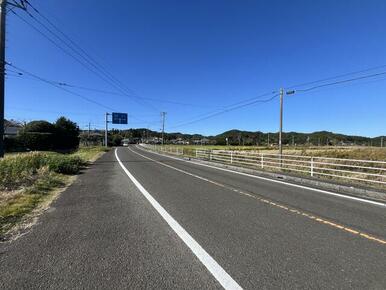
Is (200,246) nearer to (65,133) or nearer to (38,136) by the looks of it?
(38,136)

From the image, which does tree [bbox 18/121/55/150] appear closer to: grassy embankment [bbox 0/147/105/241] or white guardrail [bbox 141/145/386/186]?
white guardrail [bbox 141/145/386/186]

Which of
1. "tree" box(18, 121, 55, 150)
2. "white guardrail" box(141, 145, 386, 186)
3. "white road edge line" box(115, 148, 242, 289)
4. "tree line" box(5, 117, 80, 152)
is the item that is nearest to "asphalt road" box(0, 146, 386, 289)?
"white road edge line" box(115, 148, 242, 289)

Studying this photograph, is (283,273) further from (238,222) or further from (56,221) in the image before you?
(56,221)

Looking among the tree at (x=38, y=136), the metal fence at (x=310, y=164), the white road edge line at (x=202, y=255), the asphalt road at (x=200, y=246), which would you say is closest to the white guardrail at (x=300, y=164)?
the metal fence at (x=310, y=164)

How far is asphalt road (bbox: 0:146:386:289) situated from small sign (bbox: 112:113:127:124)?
237 feet

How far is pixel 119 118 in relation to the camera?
80312mm

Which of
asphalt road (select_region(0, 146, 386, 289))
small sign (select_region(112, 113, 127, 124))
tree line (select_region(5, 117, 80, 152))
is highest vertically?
small sign (select_region(112, 113, 127, 124))

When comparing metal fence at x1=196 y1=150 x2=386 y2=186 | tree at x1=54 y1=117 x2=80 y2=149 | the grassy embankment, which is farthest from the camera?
tree at x1=54 y1=117 x2=80 y2=149

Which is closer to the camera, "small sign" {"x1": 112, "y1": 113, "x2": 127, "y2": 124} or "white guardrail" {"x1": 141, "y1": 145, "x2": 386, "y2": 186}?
"white guardrail" {"x1": 141, "y1": 145, "x2": 386, "y2": 186}

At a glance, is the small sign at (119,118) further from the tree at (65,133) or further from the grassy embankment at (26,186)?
the grassy embankment at (26,186)

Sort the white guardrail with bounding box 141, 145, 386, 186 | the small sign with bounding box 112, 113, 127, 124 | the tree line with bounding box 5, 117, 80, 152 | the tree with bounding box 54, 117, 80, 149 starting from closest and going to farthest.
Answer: the white guardrail with bounding box 141, 145, 386, 186 < the tree line with bounding box 5, 117, 80, 152 < the tree with bounding box 54, 117, 80, 149 < the small sign with bounding box 112, 113, 127, 124

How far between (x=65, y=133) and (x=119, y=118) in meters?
13.3

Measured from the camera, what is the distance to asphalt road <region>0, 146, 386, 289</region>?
13.8 ft

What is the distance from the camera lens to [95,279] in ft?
13.8
